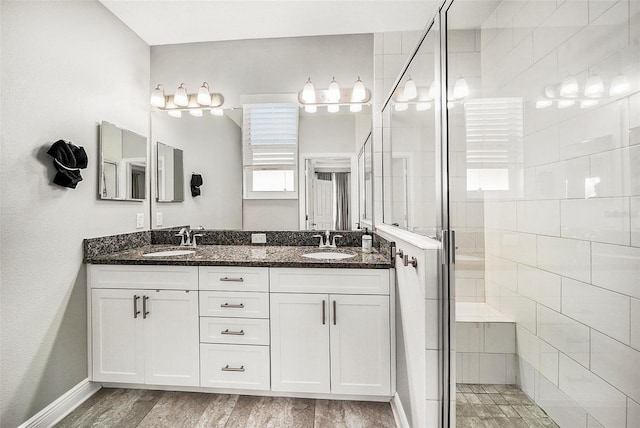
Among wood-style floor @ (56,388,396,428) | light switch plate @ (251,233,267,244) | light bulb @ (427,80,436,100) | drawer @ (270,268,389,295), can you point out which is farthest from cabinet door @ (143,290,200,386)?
light bulb @ (427,80,436,100)

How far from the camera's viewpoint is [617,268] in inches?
20.9

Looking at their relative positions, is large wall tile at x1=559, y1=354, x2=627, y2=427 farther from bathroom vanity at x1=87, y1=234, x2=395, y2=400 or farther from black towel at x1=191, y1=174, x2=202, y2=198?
black towel at x1=191, y1=174, x2=202, y2=198

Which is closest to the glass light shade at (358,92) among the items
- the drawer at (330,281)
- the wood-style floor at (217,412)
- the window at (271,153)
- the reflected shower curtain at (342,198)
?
the window at (271,153)

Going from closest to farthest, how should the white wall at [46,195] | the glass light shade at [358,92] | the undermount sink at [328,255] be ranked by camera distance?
the white wall at [46,195] → the undermount sink at [328,255] → the glass light shade at [358,92]

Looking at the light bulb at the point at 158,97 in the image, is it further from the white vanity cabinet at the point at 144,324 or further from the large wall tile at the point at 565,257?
the large wall tile at the point at 565,257

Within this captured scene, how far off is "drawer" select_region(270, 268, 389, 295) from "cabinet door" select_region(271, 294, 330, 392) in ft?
0.15

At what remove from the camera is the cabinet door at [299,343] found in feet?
5.92

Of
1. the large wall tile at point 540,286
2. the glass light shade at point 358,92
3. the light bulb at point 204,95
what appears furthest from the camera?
the light bulb at point 204,95

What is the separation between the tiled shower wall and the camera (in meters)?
0.51

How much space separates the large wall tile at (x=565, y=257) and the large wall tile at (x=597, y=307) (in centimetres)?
2

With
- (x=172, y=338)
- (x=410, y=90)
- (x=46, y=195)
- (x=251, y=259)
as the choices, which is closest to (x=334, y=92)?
(x=410, y=90)

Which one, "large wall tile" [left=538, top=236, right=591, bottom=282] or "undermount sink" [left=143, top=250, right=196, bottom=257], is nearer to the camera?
"large wall tile" [left=538, top=236, right=591, bottom=282]

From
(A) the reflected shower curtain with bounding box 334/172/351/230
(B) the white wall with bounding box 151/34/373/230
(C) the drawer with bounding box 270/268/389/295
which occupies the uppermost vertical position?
(B) the white wall with bounding box 151/34/373/230

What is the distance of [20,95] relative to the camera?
1540mm
